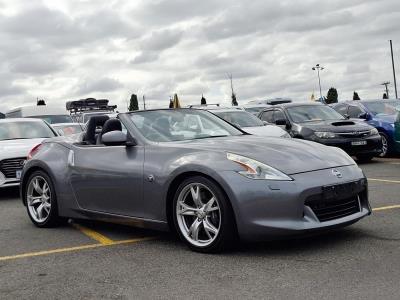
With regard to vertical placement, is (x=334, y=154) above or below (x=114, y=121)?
below

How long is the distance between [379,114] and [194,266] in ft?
37.1

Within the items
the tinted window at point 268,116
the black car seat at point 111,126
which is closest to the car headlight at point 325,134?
the tinted window at point 268,116

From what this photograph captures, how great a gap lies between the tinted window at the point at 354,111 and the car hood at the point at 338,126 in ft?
6.30

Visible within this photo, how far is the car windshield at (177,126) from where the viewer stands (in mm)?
5969

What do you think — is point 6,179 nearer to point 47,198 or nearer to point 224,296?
point 47,198

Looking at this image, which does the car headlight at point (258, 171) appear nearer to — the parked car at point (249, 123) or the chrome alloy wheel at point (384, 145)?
the parked car at point (249, 123)

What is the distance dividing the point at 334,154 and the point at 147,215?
1.82 metres

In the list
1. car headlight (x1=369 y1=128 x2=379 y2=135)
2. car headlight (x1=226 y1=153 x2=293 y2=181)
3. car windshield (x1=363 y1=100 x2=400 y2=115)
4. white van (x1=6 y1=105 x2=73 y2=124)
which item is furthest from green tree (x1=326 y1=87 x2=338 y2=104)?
car headlight (x1=226 y1=153 x2=293 y2=181)

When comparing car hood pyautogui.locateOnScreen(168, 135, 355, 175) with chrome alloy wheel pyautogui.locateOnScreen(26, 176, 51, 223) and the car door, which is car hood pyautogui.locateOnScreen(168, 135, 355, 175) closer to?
the car door

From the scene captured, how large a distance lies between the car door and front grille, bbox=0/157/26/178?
392cm

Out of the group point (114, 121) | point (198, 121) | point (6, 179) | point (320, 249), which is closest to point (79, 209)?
point (114, 121)

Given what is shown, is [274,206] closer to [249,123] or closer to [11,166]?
[11,166]

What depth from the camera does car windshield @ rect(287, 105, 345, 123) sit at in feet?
47.2

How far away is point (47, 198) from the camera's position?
6957mm
